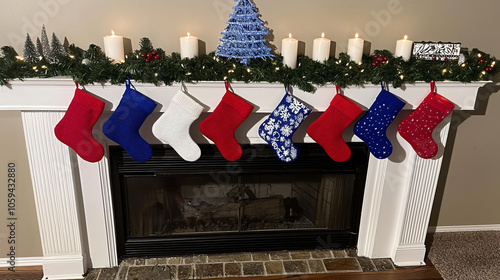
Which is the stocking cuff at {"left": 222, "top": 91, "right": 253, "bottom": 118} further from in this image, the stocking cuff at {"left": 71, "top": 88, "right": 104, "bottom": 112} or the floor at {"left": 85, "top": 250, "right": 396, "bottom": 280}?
the floor at {"left": 85, "top": 250, "right": 396, "bottom": 280}

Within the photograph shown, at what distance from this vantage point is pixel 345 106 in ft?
6.09

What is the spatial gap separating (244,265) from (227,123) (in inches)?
38.1

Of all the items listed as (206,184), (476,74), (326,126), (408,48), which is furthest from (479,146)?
(206,184)

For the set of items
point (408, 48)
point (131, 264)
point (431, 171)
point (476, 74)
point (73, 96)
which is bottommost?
point (131, 264)

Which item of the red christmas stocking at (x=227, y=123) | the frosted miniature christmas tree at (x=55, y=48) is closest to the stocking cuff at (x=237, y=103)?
the red christmas stocking at (x=227, y=123)

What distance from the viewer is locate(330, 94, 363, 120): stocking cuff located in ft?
6.08

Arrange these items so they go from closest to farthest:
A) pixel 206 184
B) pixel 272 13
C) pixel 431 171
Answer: pixel 272 13 < pixel 431 171 < pixel 206 184

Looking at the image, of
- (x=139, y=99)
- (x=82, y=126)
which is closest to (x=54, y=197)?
(x=82, y=126)

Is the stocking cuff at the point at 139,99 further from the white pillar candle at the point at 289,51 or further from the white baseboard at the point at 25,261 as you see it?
the white baseboard at the point at 25,261

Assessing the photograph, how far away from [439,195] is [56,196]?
2.36 meters

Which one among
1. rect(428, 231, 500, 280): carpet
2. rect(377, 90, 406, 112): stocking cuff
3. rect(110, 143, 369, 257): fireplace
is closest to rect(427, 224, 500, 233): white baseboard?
rect(428, 231, 500, 280): carpet

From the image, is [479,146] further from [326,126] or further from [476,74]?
[326,126]

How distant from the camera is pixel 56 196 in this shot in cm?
199

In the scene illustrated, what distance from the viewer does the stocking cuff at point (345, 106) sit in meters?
1.85
